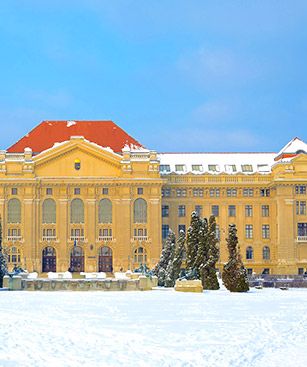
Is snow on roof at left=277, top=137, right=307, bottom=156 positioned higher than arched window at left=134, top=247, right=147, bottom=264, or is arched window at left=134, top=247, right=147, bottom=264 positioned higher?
snow on roof at left=277, top=137, right=307, bottom=156

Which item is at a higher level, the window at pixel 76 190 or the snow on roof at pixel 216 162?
the snow on roof at pixel 216 162

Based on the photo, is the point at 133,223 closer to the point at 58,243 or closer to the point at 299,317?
the point at 58,243

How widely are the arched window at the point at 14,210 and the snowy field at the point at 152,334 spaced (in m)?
56.8

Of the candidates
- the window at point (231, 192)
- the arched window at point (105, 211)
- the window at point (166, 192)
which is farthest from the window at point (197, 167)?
the arched window at point (105, 211)

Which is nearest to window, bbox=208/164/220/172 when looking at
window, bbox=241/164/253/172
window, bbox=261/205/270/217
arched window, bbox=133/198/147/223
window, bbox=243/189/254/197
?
window, bbox=241/164/253/172

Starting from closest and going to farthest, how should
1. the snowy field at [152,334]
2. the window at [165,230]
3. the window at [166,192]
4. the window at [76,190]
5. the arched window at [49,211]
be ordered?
the snowy field at [152,334]
the arched window at [49,211]
the window at [76,190]
the window at [165,230]
the window at [166,192]

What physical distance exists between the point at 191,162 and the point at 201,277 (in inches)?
1903

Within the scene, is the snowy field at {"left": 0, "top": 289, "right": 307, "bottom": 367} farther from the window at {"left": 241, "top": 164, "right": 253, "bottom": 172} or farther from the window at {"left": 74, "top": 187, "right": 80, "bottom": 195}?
the window at {"left": 241, "top": 164, "right": 253, "bottom": 172}

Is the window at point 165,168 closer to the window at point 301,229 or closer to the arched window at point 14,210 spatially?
the window at point 301,229

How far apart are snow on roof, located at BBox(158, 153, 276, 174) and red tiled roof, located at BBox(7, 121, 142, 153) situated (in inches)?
215

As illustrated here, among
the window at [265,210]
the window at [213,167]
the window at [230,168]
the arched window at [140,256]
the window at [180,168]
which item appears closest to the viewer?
the arched window at [140,256]

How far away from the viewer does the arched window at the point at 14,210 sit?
94.4m

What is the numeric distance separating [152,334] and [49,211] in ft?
234

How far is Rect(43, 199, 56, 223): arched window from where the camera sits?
95.3 metres
